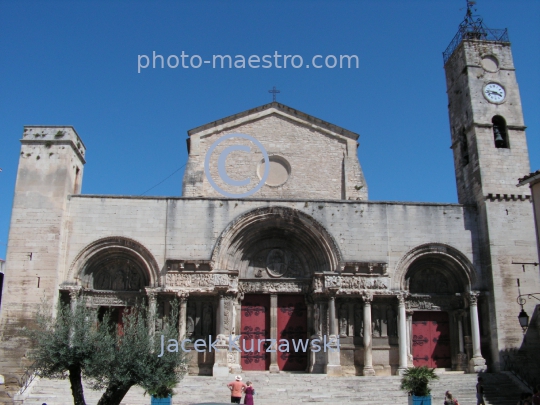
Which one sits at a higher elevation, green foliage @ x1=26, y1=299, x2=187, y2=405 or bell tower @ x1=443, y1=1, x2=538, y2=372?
bell tower @ x1=443, y1=1, x2=538, y2=372

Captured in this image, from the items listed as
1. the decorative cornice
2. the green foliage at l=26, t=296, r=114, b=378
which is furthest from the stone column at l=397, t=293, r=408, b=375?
the green foliage at l=26, t=296, r=114, b=378

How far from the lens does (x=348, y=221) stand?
1906cm

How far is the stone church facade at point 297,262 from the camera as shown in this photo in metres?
18.0

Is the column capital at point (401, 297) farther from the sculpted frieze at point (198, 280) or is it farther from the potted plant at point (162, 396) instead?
the potted plant at point (162, 396)

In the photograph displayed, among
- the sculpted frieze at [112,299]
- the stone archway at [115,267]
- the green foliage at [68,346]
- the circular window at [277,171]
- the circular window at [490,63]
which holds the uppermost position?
the circular window at [490,63]

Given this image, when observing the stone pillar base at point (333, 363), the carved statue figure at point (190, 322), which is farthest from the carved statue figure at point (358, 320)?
the carved statue figure at point (190, 322)

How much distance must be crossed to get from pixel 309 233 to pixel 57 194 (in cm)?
793

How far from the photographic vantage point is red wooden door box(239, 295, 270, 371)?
18.6m

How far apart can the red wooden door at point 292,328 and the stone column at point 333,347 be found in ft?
3.72

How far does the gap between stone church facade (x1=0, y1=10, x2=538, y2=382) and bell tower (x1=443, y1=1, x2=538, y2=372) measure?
5 cm

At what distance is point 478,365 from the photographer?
17.9m

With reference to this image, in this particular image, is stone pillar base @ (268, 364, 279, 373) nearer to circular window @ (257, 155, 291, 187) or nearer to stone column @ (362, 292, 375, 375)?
stone column @ (362, 292, 375, 375)

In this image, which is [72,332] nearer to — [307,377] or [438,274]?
[307,377]

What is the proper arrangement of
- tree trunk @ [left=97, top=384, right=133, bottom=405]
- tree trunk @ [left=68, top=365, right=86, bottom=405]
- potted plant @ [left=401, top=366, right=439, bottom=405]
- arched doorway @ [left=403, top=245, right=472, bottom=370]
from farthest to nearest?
arched doorway @ [left=403, top=245, right=472, bottom=370], potted plant @ [left=401, top=366, right=439, bottom=405], tree trunk @ [left=68, top=365, right=86, bottom=405], tree trunk @ [left=97, top=384, right=133, bottom=405]
